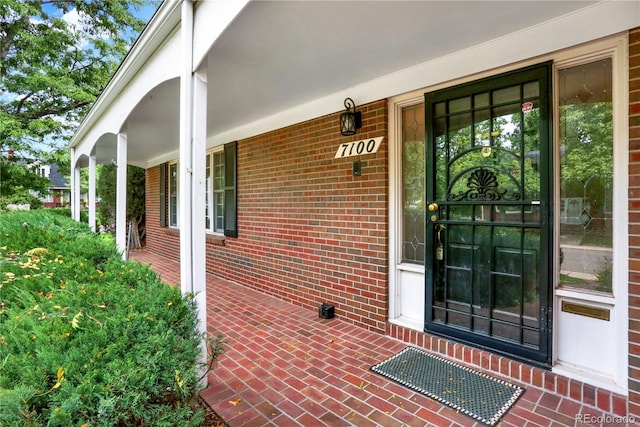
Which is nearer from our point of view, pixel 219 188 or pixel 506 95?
pixel 506 95

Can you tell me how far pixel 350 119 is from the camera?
11.0 ft

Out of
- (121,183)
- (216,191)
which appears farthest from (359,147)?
(216,191)

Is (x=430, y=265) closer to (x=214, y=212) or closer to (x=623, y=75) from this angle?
(x=623, y=75)

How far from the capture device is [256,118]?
4582 mm

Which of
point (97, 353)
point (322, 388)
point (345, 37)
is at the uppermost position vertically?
point (345, 37)

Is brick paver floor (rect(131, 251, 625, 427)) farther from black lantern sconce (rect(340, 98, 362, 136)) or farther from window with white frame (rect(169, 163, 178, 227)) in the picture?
window with white frame (rect(169, 163, 178, 227))

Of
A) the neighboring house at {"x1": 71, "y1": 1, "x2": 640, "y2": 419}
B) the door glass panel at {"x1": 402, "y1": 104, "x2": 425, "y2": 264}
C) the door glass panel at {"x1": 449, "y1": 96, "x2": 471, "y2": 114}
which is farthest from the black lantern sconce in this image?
the door glass panel at {"x1": 449, "y1": 96, "x2": 471, "y2": 114}

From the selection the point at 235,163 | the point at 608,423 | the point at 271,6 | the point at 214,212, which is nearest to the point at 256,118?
the point at 235,163

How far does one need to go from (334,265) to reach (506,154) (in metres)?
2.01

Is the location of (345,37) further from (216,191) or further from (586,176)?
(216,191)

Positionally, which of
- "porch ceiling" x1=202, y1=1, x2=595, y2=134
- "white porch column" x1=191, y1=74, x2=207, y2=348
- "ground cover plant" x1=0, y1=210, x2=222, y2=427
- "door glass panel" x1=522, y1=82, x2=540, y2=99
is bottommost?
"ground cover plant" x1=0, y1=210, x2=222, y2=427

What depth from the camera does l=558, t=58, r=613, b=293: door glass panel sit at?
6.99 ft

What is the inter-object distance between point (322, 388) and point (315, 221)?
1.96 m
